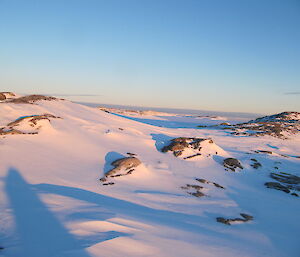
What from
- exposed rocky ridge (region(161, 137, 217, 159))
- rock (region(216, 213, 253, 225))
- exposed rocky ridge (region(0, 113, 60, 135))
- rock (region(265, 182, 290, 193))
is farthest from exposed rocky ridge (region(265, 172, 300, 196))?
exposed rocky ridge (region(0, 113, 60, 135))

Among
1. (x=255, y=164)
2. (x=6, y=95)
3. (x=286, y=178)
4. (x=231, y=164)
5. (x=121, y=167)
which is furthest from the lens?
(x=6, y=95)

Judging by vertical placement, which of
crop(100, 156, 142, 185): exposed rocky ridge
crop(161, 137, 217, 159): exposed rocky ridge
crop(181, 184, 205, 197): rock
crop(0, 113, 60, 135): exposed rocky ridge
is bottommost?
crop(181, 184, 205, 197): rock

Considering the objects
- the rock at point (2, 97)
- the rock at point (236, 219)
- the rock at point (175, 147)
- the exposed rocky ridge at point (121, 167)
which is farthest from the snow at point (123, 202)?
the rock at point (2, 97)

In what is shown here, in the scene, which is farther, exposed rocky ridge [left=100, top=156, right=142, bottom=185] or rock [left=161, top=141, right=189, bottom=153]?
rock [left=161, top=141, right=189, bottom=153]

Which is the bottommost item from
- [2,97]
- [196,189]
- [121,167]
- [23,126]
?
[196,189]

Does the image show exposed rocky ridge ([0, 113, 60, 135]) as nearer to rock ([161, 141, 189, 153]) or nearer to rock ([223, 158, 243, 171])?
rock ([161, 141, 189, 153])

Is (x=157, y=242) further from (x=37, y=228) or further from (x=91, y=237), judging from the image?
(x=37, y=228)

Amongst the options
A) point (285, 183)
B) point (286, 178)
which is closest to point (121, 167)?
point (285, 183)

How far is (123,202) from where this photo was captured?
6082 mm

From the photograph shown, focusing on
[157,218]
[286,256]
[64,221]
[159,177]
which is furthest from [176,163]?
[64,221]

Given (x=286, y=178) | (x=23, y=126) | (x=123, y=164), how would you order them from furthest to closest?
(x=286, y=178)
(x=23, y=126)
(x=123, y=164)

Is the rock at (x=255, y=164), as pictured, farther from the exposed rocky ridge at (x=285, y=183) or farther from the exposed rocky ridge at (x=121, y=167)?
the exposed rocky ridge at (x=121, y=167)

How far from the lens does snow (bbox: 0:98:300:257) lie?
3.85 metres

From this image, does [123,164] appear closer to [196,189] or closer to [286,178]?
[196,189]
